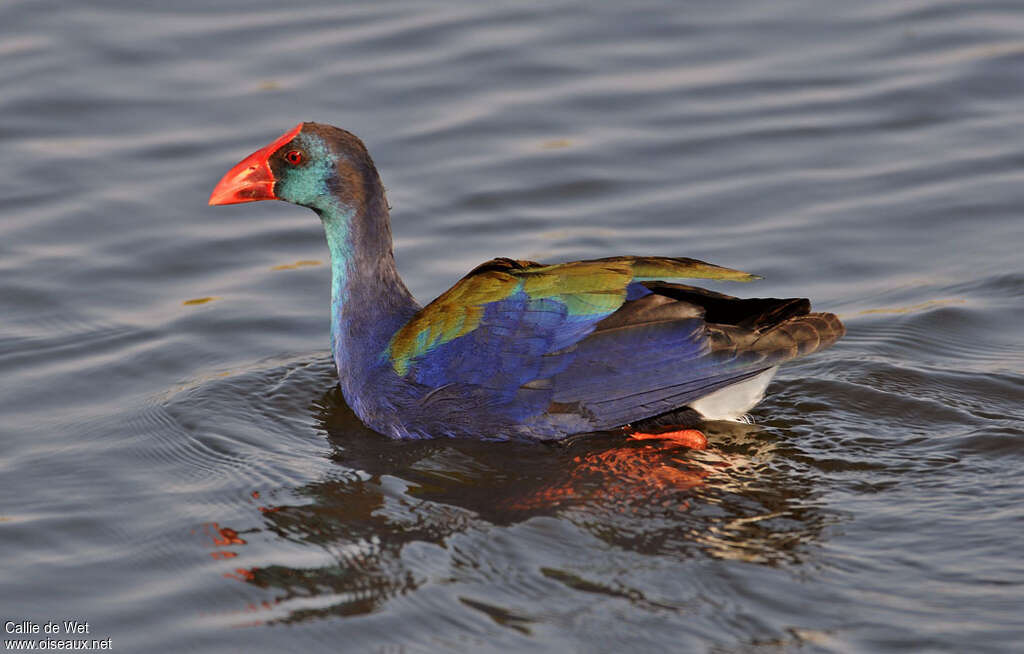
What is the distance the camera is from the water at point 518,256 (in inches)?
199

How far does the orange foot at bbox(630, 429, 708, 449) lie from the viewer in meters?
6.31

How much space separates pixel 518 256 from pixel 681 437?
236cm

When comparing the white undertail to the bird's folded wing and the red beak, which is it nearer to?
the bird's folded wing

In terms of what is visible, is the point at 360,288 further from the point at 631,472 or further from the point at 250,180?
the point at 631,472

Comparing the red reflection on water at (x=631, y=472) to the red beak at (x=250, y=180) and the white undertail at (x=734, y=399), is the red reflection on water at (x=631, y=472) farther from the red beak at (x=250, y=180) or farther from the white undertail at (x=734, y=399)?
the red beak at (x=250, y=180)

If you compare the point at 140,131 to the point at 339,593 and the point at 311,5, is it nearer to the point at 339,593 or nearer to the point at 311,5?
the point at 311,5

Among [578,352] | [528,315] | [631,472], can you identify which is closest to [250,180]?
[528,315]

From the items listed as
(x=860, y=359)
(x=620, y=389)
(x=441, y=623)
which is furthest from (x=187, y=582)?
(x=860, y=359)

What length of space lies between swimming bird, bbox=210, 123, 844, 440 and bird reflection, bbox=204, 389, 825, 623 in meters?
0.14

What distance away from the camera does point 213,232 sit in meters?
8.88

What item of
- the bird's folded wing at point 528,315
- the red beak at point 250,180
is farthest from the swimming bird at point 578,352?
the red beak at point 250,180

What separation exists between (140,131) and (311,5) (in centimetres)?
231

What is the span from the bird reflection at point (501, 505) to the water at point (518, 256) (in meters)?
0.02

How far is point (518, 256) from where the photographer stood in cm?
838
